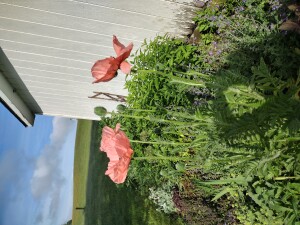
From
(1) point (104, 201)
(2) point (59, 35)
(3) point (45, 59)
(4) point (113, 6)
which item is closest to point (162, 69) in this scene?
(4) point (113, 6)

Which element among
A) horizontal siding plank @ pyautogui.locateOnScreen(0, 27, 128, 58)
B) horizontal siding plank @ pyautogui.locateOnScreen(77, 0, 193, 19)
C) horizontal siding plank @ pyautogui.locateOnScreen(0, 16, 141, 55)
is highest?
horizontal siding plank @ pyautogui.locateOnScreen(77, 0, 193, 19)

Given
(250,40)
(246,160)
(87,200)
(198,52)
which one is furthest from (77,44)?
(87,200)

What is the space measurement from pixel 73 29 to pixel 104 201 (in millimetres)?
6355

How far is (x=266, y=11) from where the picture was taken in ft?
10.7

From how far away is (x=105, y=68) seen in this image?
2180 mm

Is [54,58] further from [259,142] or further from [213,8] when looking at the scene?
[259,142]

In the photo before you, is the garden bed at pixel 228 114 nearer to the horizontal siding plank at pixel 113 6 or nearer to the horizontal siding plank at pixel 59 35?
the horizontal siding plank at pixel 113 6

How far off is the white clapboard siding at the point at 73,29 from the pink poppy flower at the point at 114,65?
175cm

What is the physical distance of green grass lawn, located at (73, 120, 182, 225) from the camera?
22.5 feet

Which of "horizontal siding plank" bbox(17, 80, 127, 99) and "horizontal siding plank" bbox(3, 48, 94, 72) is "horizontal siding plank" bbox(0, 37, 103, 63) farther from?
"horizontal siding plank" bbox(17, 80, 127, 99)

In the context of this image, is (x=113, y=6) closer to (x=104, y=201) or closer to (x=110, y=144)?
(x=110, y=144)

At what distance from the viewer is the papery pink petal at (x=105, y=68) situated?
2.15m

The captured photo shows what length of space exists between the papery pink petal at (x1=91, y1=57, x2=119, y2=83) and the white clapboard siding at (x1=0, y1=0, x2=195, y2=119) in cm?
176

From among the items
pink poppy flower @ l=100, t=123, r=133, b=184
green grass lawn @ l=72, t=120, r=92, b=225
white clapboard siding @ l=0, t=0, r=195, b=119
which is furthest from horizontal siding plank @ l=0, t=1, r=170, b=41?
green grass lawn @ l=72, t=120, r=92, b=225
